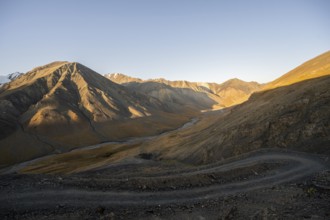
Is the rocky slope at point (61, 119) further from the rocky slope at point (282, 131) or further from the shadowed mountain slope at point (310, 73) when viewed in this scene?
the rocky slope at point (282, 131)

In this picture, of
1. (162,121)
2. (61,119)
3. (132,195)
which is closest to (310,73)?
(132,195)

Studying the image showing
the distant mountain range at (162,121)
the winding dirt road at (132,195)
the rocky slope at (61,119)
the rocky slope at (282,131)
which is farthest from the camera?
the rocky slope at (61,119)

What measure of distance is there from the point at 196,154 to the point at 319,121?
75.6ft

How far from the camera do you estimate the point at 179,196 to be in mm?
20719

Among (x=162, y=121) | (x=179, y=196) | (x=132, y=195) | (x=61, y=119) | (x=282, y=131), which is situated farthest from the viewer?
(x=162, y=121)

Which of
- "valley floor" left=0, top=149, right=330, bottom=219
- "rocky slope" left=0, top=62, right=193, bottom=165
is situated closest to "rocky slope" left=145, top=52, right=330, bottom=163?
"valley floor" left=0, top=149, right=330, bottom=219

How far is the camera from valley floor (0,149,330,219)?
17.3m

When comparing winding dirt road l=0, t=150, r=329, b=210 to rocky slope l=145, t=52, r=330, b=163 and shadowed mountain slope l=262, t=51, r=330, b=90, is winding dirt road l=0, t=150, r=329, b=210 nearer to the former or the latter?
rocky slope l=145, t=52, r=330, b=163

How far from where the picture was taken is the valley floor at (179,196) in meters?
17.3

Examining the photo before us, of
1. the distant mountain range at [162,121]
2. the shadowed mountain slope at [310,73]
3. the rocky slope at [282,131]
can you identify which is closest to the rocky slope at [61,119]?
the distant mountain range at [162,121]

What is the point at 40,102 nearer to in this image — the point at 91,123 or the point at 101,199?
the point at 91,123

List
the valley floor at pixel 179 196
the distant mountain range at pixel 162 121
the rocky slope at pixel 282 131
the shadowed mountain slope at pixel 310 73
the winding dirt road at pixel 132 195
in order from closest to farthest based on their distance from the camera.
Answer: the valley floor at pixel 179 196
the winding dirt road at pixel 132 195
the rocky slope at pixel 282 131
the distant mountain range at pixel 162 121
the shadowed mountain slope at pixel 310 73

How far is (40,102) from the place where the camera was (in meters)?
163

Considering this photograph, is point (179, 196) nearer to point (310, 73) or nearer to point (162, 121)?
point (310, 73)
